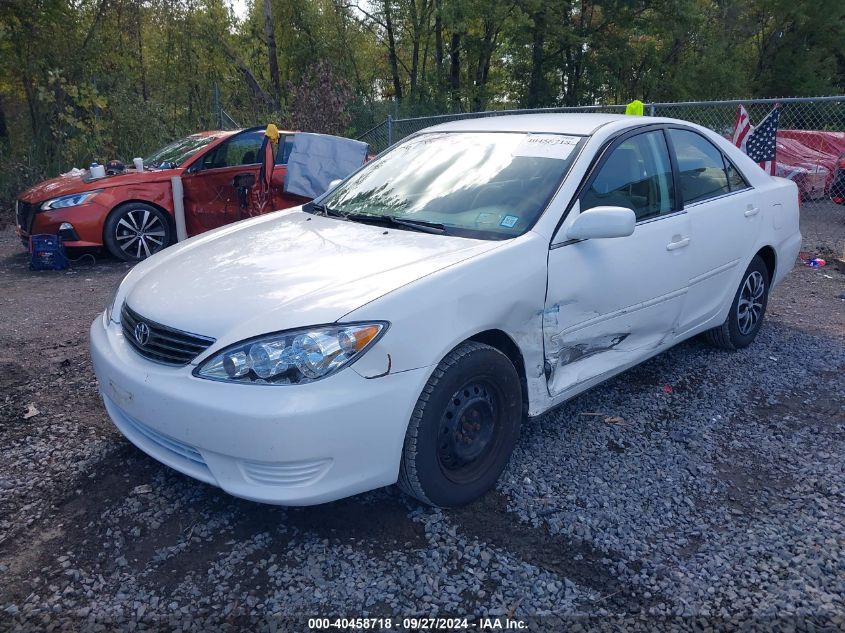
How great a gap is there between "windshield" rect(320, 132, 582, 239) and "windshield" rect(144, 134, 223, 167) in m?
4.96

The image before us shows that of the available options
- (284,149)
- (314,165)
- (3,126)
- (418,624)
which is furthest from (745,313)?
(3,126)

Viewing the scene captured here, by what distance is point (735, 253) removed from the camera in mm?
4461

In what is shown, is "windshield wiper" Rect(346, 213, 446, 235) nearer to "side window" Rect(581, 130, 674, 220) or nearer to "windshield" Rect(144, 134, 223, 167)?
"side window" Rect(581, 130, 674, 220)

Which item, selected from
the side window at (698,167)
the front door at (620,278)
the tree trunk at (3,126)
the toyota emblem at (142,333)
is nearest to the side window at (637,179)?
the front door at (620,278)

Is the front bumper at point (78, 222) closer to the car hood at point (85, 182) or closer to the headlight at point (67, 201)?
the headlight at point (67, 201)

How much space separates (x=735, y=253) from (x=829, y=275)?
3.90 metres

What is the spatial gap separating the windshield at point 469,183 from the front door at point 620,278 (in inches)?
8.7

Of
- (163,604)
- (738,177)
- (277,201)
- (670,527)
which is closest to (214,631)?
(163,604)

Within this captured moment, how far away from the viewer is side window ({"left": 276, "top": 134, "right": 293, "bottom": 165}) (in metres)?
8.71

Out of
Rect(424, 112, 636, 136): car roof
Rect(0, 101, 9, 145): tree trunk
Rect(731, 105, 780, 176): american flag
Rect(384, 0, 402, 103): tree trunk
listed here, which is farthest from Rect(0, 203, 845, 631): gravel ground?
Rect(384, 0, 402, 103): tree trunk

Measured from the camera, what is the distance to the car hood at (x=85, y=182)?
775 cm

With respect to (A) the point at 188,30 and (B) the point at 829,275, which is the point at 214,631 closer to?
(B) the point at 829,275

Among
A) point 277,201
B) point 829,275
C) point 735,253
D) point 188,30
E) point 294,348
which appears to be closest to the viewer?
point 294,348

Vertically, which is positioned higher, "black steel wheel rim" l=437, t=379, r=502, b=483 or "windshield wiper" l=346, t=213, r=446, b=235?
"windshield wiper" l=346, t=213, r=446, b=235
